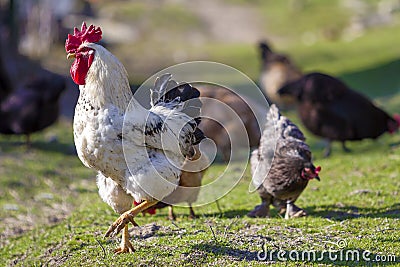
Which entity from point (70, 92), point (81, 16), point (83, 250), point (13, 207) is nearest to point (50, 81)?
point (13, 207)

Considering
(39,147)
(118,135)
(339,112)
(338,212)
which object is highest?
(118,135)

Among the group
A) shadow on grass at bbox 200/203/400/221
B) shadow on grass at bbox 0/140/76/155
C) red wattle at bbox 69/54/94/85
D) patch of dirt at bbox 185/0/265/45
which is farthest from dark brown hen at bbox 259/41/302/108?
patch of dirt at bbox 185/0/265/45

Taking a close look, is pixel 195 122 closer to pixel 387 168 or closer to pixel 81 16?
pixel 387 168

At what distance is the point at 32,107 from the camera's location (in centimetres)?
1452

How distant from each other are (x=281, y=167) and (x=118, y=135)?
277 cm

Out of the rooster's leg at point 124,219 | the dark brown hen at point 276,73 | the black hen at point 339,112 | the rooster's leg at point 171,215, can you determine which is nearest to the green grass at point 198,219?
the rooster's leg at point 171,215

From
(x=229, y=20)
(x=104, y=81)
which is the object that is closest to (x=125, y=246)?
(x=104, y=81)

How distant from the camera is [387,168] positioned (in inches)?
428

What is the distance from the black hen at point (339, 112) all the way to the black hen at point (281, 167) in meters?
4.54

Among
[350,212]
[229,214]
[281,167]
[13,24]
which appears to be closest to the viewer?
[281,167]

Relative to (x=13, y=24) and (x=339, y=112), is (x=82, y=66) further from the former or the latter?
(x=13, y=24)

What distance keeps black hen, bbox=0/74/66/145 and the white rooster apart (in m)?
8.20

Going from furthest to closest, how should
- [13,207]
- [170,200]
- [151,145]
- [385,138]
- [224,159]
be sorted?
[385,138]
[224,159]
[13,207]
[170,200]
[151,145]

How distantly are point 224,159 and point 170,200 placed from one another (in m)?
5.74
